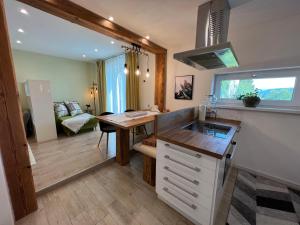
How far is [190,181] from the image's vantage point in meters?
1.24

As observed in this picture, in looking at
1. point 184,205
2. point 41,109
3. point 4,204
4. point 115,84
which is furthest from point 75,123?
point 184,205

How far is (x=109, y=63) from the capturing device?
471 cm

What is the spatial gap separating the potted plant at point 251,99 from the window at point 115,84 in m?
3.24

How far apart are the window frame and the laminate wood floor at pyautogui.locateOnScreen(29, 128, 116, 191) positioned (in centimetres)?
236

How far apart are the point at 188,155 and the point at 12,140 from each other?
169cm

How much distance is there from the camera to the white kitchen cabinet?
112 centimetres

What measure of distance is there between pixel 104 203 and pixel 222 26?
7.99 feet

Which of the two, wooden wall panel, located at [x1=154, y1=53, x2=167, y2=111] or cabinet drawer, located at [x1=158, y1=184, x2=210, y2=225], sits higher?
wooden wall panel, located at [x1=154, y1=53, x2=167, y2=111]

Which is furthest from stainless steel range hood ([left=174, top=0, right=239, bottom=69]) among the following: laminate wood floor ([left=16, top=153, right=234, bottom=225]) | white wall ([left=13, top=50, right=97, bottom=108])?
white wall ([left=13, top=50, right=97, bottom=108])

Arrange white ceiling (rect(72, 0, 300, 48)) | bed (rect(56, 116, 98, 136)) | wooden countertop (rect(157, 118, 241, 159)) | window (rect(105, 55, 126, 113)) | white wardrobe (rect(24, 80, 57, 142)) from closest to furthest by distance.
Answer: wooden countertop (rect(157, 118, 241, 159)), white ceiling (rect(72, 0, 300, 48)), white wardrobe (rect(24, 80, 57, 142)), bed (rect(56, 116, 98, 136)), window (rect(105, 55, 126, 113))

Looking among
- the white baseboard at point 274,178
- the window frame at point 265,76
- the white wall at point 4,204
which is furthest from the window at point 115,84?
the white baseboard at point 274,178

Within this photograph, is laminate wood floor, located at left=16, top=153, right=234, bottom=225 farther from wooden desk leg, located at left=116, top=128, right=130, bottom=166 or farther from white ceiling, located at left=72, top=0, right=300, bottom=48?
white ceiling, located at left=72, top=0, right=300, bottom=48

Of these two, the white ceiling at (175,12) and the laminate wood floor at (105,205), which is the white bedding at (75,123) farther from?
the white ceiling at (175,12)

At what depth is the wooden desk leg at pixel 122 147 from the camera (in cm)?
225
